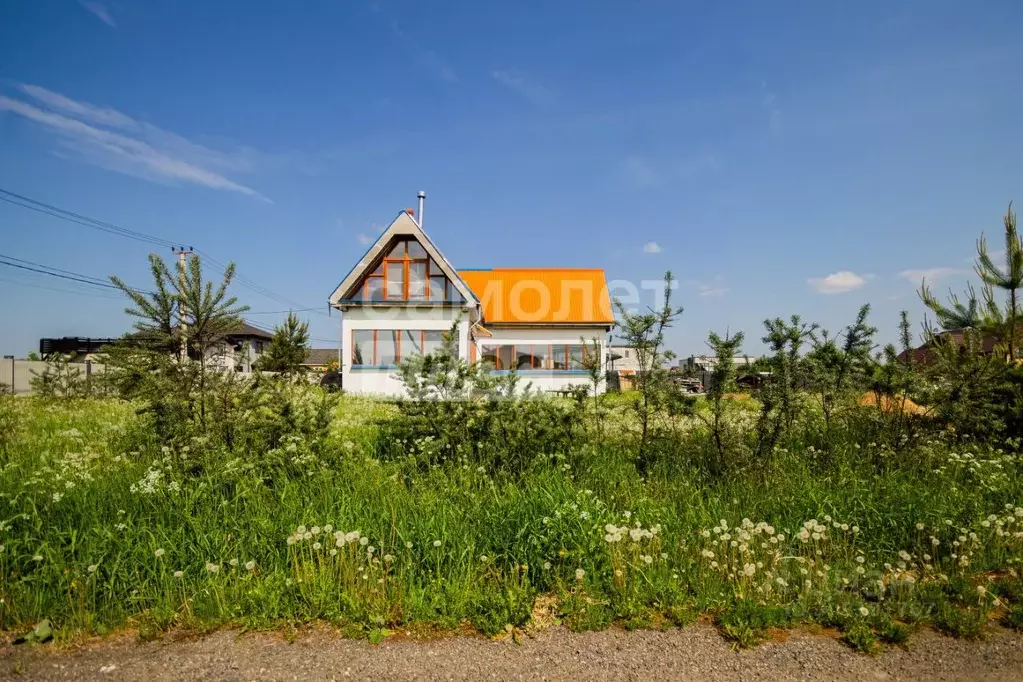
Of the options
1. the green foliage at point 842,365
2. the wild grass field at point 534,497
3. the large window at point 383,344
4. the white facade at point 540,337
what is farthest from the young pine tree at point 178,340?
the white facade at point 540,337

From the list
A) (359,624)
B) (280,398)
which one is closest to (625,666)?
(359,624)

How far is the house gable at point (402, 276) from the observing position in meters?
19.3

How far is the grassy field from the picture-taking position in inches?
129

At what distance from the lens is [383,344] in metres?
19.6

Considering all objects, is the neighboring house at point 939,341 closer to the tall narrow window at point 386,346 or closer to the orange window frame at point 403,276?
the orange window frame at point 403,276

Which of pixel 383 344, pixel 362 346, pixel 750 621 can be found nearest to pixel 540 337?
pixel 383 344

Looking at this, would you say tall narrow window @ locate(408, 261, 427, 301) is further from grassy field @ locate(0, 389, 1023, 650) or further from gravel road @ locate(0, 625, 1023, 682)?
gravel road @ locate(0, 625, 1023, 682)

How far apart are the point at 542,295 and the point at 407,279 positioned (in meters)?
7.05

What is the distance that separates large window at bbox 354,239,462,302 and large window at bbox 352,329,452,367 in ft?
4.13

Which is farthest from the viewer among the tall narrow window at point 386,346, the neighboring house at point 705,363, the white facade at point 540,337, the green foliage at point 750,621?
the white facade at point 540,337

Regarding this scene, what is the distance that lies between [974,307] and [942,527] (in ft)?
20.1

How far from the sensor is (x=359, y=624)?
3.17m

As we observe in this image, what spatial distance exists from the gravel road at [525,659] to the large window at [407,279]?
55.3 ft

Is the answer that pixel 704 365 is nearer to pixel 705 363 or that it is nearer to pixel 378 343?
pixel 705 363
